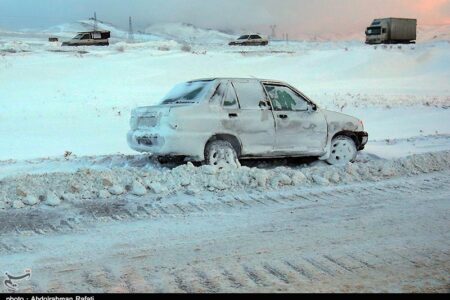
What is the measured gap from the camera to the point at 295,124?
9305 millimetres

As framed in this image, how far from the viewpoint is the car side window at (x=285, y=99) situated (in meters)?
9.38

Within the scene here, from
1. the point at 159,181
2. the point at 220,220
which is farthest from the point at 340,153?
the point at 220,220

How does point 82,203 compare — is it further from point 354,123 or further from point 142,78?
point 142,78

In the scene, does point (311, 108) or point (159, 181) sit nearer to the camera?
point (159, 181)

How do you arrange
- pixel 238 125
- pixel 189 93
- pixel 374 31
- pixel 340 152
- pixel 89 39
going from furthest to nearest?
1. pixel 374 31
2. pixel 89 39
3. pixel 340 152
4. pixel 189 93
5. pixel 238 125

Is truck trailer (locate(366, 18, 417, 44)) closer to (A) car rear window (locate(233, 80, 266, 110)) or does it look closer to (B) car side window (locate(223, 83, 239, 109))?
(A) car rear window (locate(233, 80, 266, 110))

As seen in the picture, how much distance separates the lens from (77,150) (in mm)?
12734

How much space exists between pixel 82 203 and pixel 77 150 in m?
6.06

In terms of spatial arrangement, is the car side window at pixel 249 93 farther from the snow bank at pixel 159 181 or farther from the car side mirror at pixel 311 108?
the snow bank at pixel 159 181

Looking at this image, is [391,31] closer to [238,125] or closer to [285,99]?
[285,99]

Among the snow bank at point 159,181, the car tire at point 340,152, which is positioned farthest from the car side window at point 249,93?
the car tire at point 340,152

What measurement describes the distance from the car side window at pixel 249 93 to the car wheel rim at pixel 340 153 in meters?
1.53

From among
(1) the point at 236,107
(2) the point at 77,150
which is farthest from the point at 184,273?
(2) the point at 77,150

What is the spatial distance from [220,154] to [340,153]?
7.71ft
